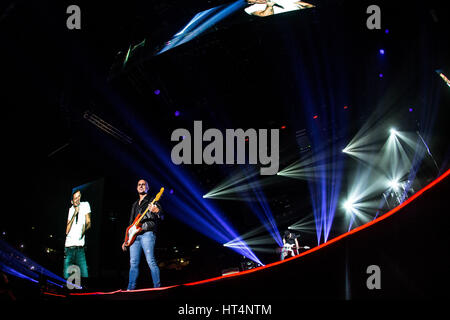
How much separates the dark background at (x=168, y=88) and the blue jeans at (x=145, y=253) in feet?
4.61

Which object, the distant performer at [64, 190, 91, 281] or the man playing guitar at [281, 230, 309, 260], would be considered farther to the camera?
the man playing guitar at [281, 230, 309, 260]

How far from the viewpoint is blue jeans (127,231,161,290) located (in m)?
3.55

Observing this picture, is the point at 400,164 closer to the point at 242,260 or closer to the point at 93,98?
the point at 242,260

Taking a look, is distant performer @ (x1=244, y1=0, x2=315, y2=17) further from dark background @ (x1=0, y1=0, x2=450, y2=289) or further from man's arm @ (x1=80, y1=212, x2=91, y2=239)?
man's arm @ (x1=80, y1=212, x2=91, y2=239)

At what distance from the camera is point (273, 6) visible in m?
3.74

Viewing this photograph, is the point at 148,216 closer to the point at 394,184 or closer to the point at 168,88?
the point at 168,88

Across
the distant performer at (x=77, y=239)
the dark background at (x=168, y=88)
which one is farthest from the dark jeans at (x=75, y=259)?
the dark background at (x=168, y=88)

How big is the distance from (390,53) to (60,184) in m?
8.57

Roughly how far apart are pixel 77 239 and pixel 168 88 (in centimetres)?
389

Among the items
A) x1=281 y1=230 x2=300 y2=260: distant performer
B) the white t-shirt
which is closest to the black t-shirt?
the white t-shirt

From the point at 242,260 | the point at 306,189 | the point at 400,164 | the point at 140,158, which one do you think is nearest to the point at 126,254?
the point at 140,158

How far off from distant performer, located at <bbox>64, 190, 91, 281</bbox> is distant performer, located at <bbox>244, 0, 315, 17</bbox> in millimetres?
5620

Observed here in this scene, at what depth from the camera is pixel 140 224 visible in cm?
376

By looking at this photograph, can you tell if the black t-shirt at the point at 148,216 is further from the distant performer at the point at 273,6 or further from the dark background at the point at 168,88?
the distant performer at the point at 273,6
